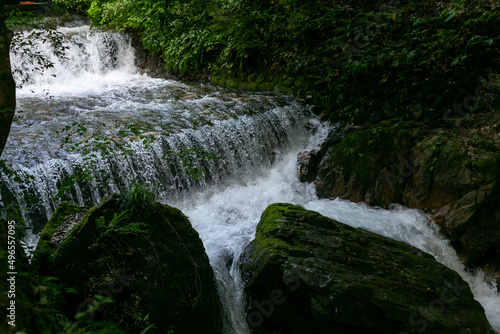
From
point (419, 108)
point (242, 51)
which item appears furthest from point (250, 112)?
point (419, 108)

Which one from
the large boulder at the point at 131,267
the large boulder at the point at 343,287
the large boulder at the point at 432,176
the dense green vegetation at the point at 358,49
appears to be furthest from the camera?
the dense green vegetation at the point at 358,49

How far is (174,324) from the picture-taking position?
302 cm

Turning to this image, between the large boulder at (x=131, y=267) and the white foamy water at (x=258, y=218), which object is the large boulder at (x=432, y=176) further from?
the large boulder at (x=131, y=267)

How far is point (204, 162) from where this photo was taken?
6.54m

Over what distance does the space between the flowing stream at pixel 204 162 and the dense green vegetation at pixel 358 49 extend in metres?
0.92

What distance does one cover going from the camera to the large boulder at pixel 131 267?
2854 mm

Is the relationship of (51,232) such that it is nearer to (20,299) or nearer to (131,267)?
(131,267)

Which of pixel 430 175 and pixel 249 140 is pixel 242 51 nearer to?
pixel 249 140

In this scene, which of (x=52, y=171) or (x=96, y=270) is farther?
(x=52, y=171)

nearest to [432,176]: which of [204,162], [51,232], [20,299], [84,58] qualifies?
[204,162]

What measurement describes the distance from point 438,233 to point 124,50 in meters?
11.4

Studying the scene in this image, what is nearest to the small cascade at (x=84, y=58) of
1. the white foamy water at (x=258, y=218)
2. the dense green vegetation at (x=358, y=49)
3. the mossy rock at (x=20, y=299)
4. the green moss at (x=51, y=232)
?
the dense green vegetation at (x=358, y=49)

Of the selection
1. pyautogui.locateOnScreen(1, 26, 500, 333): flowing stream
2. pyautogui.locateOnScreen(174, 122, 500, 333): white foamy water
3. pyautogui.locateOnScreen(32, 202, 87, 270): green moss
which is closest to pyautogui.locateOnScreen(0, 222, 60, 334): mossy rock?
pyautogui.locateOnScreen(32, 202, 87, 270): green moss

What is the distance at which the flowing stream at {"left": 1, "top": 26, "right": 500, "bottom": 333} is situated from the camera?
4688 millimetres
